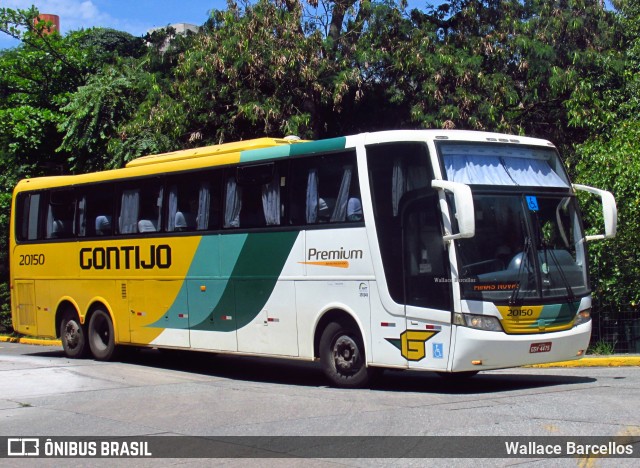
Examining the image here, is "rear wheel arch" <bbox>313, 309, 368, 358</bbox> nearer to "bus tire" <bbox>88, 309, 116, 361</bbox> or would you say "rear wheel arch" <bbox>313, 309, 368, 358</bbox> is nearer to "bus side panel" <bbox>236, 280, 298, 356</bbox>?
"bus side panel" <bbox>236, 280, 298, 356</bbox>

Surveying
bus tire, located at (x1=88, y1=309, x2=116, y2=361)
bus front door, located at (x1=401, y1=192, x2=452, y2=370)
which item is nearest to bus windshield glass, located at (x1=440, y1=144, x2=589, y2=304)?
bus front door, located at (x1=401, y1=192, x2=452, y2=370)

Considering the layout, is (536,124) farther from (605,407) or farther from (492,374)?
(605,407)

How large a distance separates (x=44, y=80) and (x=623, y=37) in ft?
58.7

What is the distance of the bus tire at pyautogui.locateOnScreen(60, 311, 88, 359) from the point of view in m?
17.8

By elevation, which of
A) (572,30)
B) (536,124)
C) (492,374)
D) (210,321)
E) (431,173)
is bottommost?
(492,374)

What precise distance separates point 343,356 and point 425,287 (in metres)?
1.91

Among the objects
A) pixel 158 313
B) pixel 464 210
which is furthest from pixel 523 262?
pixel 158 313

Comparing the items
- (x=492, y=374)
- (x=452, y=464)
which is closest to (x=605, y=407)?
(x=452, y=464)

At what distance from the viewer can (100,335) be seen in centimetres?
1761

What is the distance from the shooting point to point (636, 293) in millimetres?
16719

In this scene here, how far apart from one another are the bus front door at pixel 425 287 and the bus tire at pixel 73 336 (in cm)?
852

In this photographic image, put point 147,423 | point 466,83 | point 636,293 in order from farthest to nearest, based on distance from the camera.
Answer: point 466,83 < point 636,293 < point 147,423

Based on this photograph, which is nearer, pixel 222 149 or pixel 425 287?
pixel 425 287

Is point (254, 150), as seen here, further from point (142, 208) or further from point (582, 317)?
point (582, 317)
